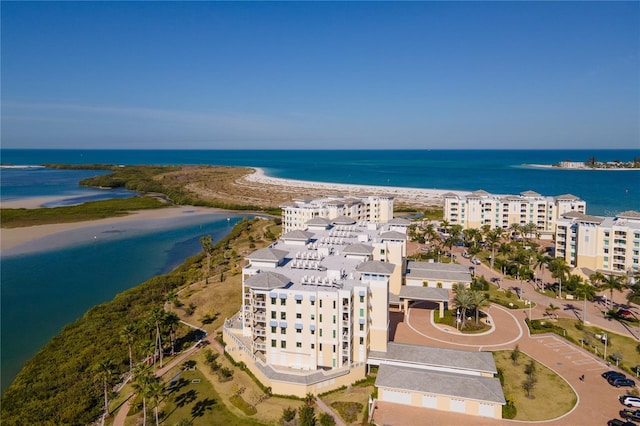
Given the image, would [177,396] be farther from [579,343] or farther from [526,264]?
[526,264]

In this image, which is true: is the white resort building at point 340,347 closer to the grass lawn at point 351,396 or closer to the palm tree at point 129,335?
the grass lawn at point 351,396

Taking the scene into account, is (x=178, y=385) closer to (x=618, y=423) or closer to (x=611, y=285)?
(x=618, y=423)

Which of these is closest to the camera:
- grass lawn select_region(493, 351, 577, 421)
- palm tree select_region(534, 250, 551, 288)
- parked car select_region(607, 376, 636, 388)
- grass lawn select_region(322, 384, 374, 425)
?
grass lawn select_region(493, 351, 577, 421)

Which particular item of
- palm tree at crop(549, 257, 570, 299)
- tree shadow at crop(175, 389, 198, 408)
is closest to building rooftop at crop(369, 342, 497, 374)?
tree shadow at crop(175, 389, 198, 408)

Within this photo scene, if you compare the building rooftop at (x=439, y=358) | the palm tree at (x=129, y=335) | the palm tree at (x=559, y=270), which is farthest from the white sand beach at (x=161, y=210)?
the building rooftop at (x=439, y=358)

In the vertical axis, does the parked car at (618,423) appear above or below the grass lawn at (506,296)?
below

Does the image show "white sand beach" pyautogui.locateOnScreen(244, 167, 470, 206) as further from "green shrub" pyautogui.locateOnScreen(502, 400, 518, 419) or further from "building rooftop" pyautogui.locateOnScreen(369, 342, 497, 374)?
"green shrub" pyautogui.locateOnScreen(502, 400, 518, 419)
